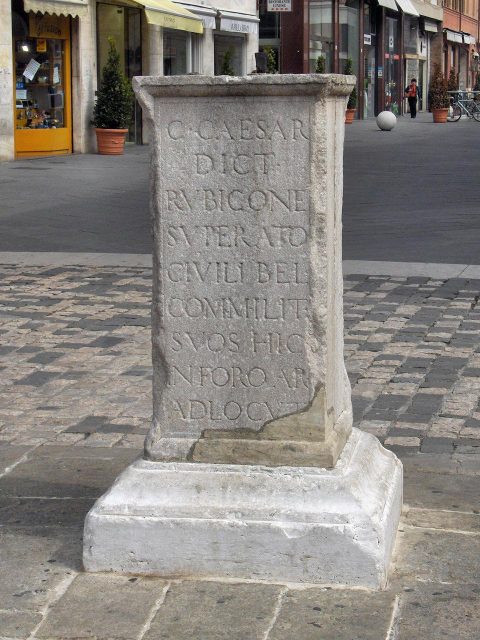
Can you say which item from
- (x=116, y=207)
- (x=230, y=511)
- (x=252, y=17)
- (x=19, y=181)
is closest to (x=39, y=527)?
(x=230, y=511)

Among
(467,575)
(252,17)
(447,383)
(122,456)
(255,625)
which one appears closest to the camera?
(255,625)

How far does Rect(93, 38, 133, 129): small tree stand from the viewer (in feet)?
74.5

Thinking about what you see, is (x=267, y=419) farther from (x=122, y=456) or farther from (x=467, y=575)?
(x=122, y=456)

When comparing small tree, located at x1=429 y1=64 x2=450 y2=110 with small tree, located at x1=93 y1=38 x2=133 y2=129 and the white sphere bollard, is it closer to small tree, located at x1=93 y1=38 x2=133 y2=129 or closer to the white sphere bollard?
the white sphere bollard

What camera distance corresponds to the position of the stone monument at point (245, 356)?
3.53m

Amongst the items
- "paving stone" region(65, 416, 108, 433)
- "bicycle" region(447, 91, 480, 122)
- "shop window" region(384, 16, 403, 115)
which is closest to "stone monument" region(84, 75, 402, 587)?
"paving stone" region(65, 416, 108, 433)

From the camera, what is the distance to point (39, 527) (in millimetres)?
3967

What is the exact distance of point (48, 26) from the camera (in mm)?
22969

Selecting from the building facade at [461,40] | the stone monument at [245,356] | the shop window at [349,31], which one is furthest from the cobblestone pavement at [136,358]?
the building facade at [461,40]

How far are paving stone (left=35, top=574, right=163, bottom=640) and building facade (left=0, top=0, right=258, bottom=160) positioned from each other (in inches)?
739

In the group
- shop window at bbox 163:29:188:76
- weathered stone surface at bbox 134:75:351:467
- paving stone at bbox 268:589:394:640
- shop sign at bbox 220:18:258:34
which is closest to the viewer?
paving stone at bbox 268:589:394:640

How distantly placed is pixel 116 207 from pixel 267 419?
1103 centimetres

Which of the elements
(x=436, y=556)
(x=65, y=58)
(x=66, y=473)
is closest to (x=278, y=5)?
(x=65, y=58)

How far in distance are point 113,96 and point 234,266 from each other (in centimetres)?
1967
